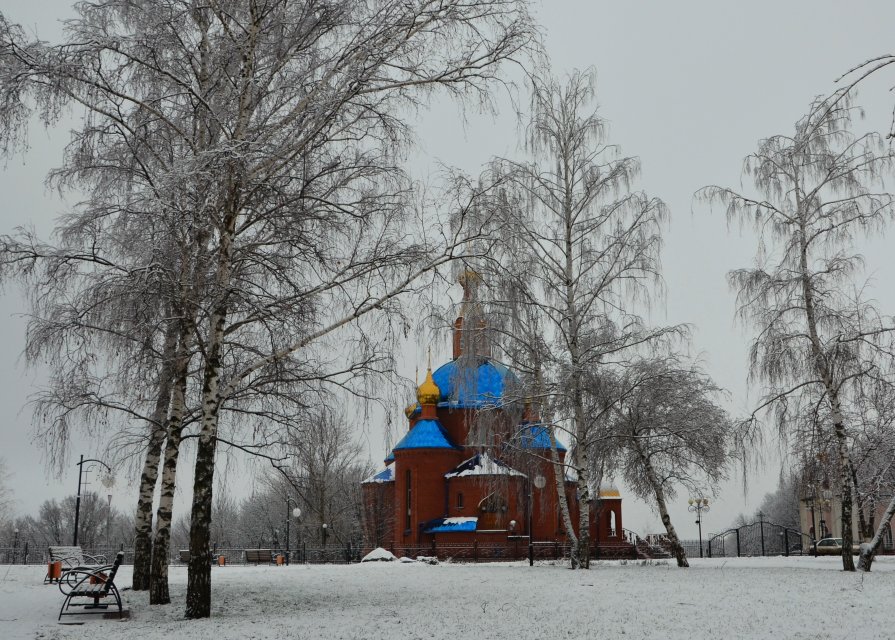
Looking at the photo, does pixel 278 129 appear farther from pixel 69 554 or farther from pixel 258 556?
pixel 258 556

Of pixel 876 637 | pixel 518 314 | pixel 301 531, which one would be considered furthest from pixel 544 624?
pixel 301 531

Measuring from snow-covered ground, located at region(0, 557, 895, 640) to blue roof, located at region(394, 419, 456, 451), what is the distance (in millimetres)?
23288

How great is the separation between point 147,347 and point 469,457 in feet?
101

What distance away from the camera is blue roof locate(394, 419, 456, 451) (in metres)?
41.3

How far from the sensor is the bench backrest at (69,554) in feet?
64.1

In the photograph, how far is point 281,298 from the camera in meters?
13.0

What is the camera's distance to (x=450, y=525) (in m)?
39.0

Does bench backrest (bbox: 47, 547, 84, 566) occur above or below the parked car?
above

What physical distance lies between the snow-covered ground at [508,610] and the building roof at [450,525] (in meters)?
20.8

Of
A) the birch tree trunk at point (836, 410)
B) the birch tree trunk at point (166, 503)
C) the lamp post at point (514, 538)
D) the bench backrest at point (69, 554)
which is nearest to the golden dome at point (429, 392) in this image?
the lamp post at point (514, 538)

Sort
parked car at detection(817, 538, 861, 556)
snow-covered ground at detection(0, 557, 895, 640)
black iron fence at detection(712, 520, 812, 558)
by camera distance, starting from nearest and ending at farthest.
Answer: snow-covered ground at detection(0, 557, 895, 640)
black iron fence at detection(712, 520, 812, 558)
parked car at detection(817, 538, 861, 556)

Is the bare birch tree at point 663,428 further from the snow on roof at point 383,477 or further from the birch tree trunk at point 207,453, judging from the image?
the snow on roof at point 383,477

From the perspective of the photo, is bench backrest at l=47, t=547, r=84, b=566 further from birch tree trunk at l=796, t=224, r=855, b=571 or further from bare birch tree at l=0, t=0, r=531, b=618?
birch tree trunk at l=796, t=224, r=855, b=571

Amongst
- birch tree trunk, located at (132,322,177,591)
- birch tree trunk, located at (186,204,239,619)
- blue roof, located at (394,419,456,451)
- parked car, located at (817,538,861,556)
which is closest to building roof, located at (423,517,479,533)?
blue roof, located at (394,419,456,451)
